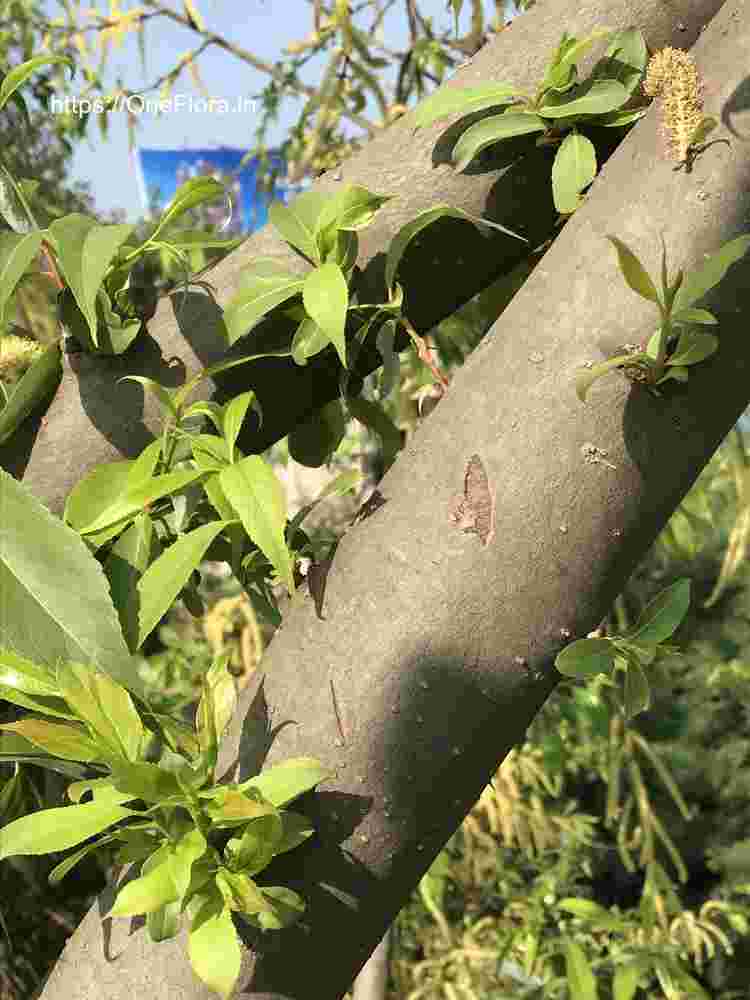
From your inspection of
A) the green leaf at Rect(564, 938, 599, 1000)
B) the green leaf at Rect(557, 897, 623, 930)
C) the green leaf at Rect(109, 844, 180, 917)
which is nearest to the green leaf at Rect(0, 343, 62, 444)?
the green leaf at Rect(109, 844, 180, 917)

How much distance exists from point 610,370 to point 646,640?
0.12 meters

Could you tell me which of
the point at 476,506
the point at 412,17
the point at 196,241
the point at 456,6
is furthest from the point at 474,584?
the point at 412,17

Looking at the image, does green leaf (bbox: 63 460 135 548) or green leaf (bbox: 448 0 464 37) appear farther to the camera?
green leaf (bbox: 448 0 464 37)

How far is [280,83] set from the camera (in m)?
1.39

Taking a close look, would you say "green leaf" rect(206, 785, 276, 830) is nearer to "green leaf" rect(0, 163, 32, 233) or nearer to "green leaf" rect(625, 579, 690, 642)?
"green leaf" rect(625, 579, 690, 642)

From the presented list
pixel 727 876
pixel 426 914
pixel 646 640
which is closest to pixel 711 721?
pixel 727 876

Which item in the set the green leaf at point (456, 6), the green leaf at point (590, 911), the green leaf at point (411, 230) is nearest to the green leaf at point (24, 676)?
the green leaf at point (411, 230)

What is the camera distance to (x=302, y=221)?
0.45 m

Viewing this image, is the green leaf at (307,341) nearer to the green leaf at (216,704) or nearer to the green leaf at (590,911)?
the green leaf at (216,704)

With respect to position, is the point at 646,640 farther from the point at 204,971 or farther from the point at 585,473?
the point at 204,971

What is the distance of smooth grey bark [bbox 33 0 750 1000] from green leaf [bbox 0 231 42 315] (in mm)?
175

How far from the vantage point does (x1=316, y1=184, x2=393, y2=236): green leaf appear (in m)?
0.44

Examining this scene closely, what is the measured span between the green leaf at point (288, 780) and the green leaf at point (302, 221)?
8.4 inches

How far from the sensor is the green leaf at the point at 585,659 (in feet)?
1.23
